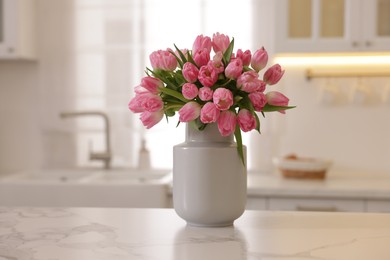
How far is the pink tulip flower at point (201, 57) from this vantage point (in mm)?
1188

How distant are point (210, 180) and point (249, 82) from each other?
0.24m

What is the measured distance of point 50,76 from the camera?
3.21 m

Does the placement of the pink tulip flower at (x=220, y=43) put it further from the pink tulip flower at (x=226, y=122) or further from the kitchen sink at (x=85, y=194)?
the kitchen sink at (x=85, y=194)

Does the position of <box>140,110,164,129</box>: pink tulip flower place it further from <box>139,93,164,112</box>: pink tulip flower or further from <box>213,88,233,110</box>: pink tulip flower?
<box>213,88,233,110</box>: pink tulip flower

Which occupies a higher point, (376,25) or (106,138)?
(376,25)

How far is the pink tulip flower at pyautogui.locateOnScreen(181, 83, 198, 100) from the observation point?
1165 millimetres

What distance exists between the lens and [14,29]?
2.95m

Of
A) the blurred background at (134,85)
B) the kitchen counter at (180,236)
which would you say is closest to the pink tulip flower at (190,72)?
the kitchen counter at (180,236)

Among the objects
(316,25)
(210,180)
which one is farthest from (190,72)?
(316,25)

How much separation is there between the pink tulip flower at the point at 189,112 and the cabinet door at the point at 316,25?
5.45ft

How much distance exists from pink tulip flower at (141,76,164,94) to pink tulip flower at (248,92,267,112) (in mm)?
196

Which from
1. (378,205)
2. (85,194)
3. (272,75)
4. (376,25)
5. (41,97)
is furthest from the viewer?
(41,97)

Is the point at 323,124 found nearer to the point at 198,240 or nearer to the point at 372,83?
the point at 372,83

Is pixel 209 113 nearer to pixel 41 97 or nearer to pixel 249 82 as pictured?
pixel 249 82
